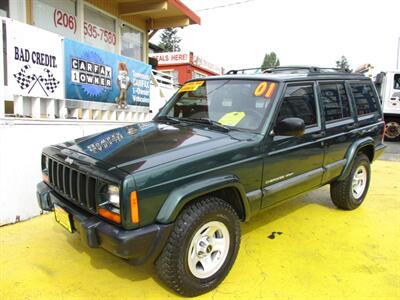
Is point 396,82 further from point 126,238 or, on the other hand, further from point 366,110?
point 126,238

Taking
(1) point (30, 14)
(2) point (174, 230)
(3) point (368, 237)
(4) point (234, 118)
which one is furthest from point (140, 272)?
(1) point (30, 14)

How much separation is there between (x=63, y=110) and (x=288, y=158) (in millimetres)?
3431

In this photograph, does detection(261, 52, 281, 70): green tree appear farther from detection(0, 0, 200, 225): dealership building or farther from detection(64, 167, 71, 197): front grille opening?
detection(64, 167, 71, 197): front grille opening

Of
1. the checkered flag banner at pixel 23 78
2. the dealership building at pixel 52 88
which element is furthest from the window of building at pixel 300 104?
the checkered flag banner at pixel 23 78

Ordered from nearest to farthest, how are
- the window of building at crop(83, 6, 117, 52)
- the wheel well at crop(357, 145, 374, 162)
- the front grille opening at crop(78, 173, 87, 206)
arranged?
the front grille opening at crop(78, 173, 87, 206)
the wheel well at crop(357, 145, 374, 162)
the window of building at crop(83, 6, 117, 52)

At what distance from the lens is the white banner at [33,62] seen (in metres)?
4.12

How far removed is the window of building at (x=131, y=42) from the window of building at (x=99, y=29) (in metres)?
0.47

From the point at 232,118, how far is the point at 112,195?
1.53 m

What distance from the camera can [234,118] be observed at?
341 cm

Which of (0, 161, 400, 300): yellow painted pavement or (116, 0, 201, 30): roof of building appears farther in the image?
(116, 0, 201, 30): roof of building

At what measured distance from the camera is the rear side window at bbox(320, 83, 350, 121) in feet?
13.4

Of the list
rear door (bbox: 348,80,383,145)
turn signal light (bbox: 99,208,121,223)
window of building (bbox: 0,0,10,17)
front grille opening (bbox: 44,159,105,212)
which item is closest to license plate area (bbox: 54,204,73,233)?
front grille opening (bbox: 44,159,105,212)

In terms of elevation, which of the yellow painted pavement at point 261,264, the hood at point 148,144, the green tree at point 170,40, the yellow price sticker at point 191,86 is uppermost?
the green tree at point 170,40

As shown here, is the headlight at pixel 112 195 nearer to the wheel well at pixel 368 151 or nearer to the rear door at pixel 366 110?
the rear door at pixel 366 110
